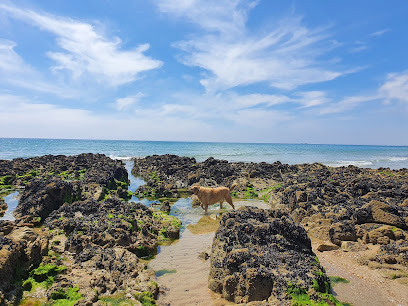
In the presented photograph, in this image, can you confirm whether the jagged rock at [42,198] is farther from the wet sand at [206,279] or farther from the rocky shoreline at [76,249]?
the wet sand at [206,279]

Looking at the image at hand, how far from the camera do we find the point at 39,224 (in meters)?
9.66

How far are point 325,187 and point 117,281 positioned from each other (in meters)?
10.9

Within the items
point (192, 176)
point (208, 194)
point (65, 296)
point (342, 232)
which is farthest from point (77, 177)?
point (342, 232)

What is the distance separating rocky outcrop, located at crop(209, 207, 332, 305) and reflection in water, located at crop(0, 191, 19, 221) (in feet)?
32.0

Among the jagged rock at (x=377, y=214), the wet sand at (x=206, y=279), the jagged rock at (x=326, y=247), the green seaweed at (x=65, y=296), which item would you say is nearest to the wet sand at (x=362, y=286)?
the wet sand at (x=206, y=279)

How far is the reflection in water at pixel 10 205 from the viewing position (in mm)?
10498

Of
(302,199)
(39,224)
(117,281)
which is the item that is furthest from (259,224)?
(39,224)

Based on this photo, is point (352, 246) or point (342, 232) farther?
point (342, 232)

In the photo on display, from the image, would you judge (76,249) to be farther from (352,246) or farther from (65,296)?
(352,246)

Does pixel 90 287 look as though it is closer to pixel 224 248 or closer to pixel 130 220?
pixel 224 248

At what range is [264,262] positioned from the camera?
495cm

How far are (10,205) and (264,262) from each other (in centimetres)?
1362

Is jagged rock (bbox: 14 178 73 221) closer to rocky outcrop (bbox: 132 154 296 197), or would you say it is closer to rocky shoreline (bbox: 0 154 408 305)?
rocky shoreline (bbox: 0 154 408 305)

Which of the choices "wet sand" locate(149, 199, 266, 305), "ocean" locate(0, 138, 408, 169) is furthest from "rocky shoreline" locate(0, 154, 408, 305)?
"ocean" locate(0, 138, 408, 169)
